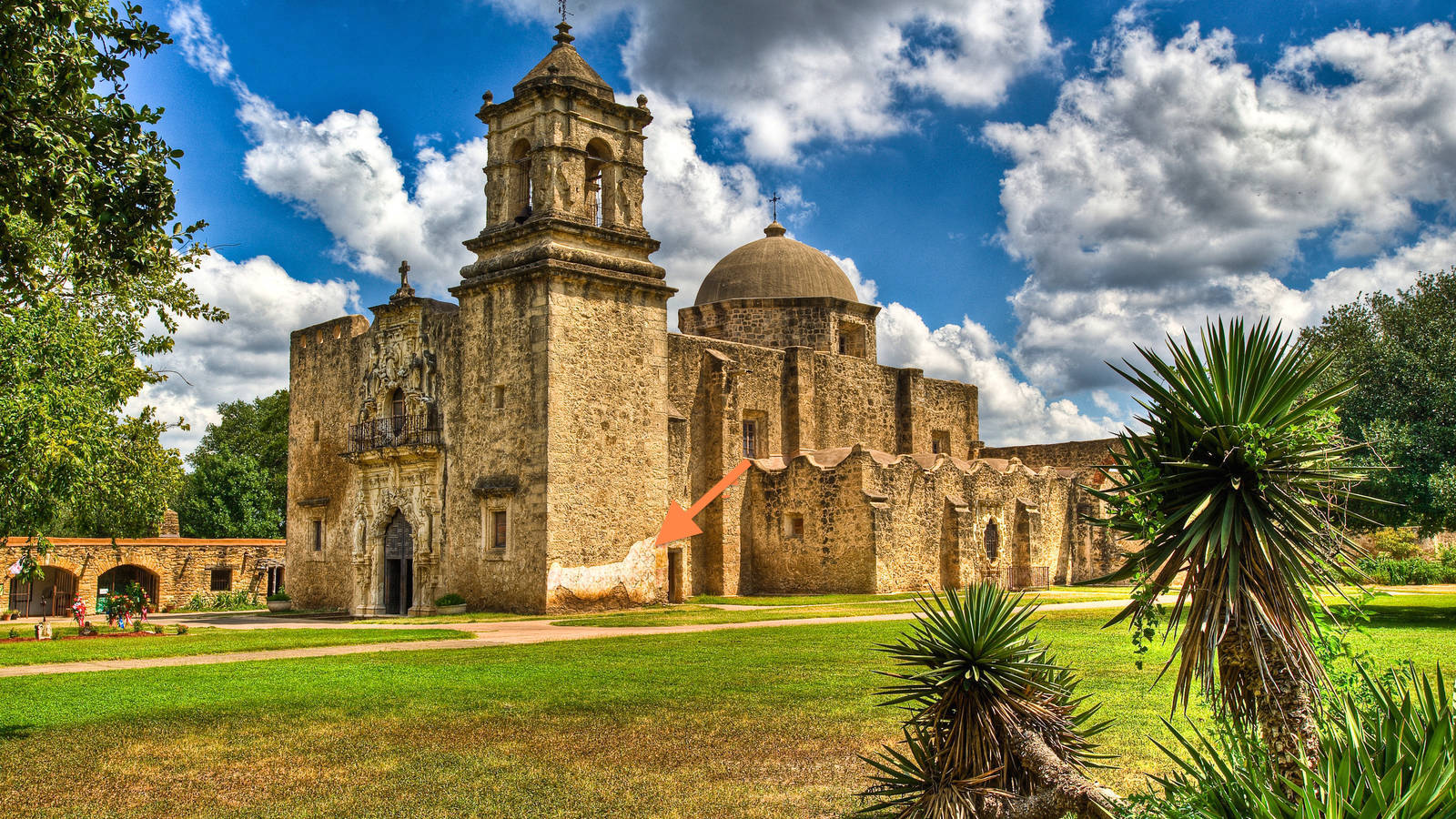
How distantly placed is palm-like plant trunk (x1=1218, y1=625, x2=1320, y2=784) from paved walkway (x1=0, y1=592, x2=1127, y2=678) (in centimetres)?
1412

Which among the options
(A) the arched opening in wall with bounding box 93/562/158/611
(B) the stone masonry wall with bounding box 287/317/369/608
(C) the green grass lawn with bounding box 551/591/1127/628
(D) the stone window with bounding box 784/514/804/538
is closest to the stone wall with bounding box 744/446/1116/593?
(D) the stone window with bounding box 784/514/804/538

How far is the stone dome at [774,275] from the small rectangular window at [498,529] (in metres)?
14.2

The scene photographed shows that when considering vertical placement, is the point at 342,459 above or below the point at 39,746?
above

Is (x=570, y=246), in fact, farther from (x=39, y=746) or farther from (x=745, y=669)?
(x=39, y=746)

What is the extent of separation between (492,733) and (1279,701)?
6677 millimetres

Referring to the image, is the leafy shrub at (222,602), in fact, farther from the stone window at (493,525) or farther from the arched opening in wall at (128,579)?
the stone window at (493,525)

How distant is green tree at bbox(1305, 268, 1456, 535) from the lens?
19.5 m

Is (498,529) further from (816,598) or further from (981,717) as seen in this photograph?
(981,717)

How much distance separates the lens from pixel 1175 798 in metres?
4.79

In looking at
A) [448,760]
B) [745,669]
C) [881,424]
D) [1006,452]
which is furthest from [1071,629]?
[1006,452]

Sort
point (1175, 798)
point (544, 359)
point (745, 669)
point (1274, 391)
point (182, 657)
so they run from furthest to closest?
point (544, 359) → point (182, 657) → point (745, 669) → point (1274, 391) → point (1175, 798)

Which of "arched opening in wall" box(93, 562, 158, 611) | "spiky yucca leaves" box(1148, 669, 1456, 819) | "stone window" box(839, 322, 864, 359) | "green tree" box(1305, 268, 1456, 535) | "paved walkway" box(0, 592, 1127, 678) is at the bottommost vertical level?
"paved walkway" box(0, 592, 1127, 678)

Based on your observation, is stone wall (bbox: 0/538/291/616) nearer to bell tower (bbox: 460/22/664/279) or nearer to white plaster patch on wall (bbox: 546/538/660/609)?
white plaster patch on wall (bbox: 546/538/660/609)

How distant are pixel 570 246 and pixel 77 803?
66.7 feet
